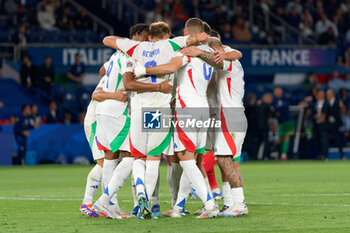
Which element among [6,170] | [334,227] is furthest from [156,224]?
[6,170]

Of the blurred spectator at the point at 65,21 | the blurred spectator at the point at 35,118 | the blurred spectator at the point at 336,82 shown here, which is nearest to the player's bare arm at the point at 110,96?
the blurred spectator at the point at 35,118

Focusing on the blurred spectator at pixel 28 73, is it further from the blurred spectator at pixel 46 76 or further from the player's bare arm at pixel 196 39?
the player's bare arm at pixel 196 39

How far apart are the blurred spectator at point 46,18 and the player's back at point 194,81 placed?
16.2 m

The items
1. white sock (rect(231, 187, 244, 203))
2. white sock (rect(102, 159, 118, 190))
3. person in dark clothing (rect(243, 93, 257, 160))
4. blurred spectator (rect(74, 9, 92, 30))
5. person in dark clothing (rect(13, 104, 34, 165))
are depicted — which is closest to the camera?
white sock (rect(231, 187, 244, 203))

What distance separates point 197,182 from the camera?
8.72 metres

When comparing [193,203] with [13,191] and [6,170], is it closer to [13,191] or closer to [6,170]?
[13,191]

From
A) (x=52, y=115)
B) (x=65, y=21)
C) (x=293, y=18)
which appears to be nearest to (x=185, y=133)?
(x=52, y=115)

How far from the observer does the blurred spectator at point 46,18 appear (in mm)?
24500

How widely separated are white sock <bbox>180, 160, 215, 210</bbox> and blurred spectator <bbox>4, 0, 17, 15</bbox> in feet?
56.1

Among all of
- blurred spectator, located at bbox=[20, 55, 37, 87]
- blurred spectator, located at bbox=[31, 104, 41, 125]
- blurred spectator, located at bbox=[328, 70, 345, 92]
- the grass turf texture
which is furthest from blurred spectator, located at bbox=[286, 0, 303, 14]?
the grass turf texture

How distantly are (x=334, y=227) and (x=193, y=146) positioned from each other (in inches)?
77.0

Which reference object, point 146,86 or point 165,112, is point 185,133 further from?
point 146,86

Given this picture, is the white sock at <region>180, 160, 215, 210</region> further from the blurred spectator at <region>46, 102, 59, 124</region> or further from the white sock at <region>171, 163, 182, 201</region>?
the blurred spectator at <region>46, 102, 59, 124</region>

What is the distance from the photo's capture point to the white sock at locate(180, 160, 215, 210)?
8.66 metres
